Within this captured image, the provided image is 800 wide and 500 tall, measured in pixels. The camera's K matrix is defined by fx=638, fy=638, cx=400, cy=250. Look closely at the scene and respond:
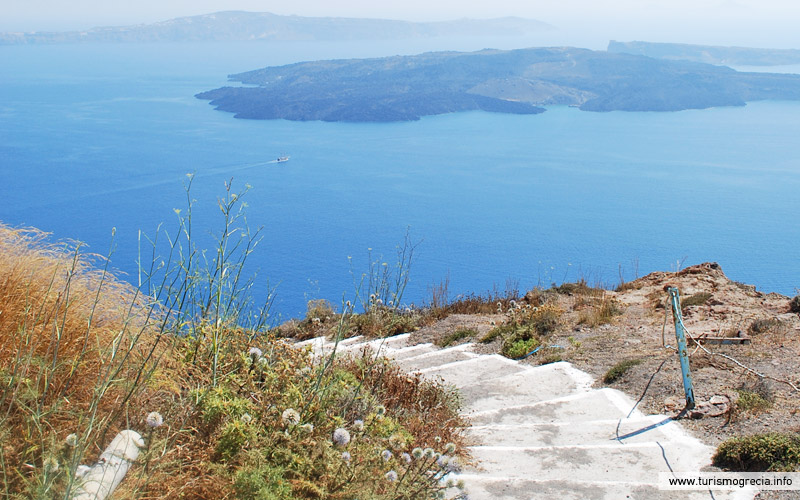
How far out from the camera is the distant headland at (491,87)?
96.4 m

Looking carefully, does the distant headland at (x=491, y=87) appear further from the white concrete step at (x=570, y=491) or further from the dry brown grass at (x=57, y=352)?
the white concrete step at (x=570, y=491)

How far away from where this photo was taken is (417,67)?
437 ft

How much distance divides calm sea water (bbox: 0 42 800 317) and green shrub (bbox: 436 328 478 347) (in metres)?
16.8

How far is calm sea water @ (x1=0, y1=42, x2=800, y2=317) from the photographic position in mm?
40500

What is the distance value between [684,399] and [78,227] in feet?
157

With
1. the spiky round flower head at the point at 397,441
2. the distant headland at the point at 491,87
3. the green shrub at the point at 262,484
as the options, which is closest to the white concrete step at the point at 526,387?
the spiky round flower head at the point at 397,441

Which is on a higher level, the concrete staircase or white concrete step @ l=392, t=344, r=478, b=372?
the concrete staircase

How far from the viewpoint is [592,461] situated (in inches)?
130

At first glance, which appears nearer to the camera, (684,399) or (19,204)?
(684,399)

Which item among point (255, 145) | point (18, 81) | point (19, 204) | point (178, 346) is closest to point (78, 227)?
point (19, 204)

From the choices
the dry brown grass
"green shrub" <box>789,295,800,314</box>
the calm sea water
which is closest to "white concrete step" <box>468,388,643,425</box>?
the dry brown grass

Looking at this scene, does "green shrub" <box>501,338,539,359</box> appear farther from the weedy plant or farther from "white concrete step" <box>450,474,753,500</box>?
"white concrete step" <box>450,474,753,500</box>

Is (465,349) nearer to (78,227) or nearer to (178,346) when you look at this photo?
(178,346)

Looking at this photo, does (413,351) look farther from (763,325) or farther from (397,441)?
(397,441)
